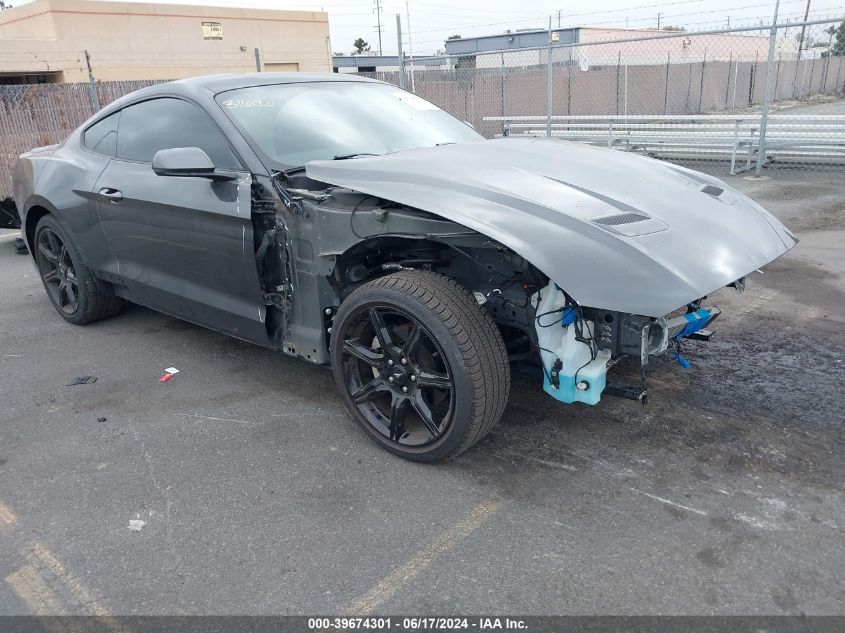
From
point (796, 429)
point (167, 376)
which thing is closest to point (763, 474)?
point (796, 429)

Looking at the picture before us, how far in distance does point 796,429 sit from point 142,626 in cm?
283

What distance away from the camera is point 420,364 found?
3008mm

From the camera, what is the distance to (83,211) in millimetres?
4523

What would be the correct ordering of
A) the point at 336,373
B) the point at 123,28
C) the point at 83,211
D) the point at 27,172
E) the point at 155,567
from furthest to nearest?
1. the point at 123,28
2. the point at 27,172
3. the point at 83,211
4. the point at 336,373
5. the point at 155,567

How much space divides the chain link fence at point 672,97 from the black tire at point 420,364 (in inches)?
297

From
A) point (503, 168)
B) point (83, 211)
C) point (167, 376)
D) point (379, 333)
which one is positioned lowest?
point (167, 376)

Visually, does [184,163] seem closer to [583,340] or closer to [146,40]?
[583,340]

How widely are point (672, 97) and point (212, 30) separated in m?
19.6

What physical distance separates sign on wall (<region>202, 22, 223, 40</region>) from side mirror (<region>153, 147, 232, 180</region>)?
99.5 feet

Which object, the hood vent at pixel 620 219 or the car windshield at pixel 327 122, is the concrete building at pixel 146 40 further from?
the hood vent at pixel 620 219

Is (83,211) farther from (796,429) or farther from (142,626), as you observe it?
(796,429)

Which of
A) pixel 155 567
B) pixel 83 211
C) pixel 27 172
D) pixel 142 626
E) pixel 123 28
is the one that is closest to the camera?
pixel 142 626

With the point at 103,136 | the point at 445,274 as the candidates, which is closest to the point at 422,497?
the point at 445,274

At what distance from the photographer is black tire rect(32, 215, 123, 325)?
4.82m
